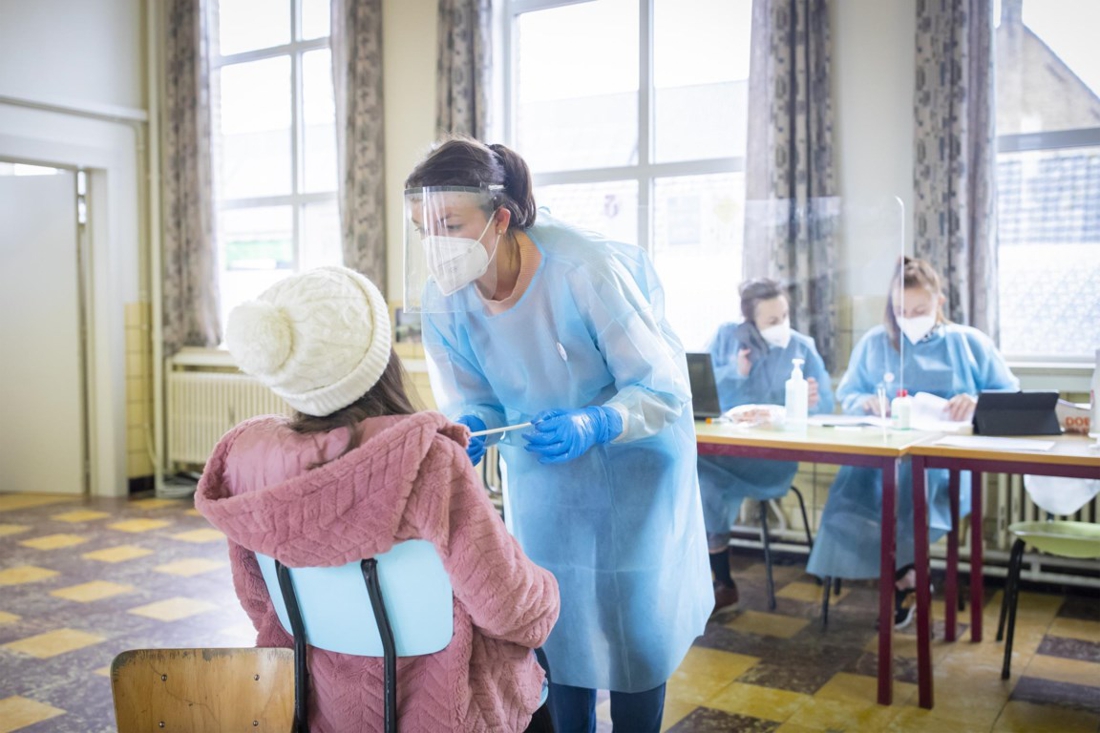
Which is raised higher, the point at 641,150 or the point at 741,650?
the point at 641,150

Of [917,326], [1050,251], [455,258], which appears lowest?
[917,326]

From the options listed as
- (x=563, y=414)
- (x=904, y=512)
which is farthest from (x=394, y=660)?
(x=904, y=512)

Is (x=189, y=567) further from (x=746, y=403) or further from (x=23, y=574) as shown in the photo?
(x=746, y=403)

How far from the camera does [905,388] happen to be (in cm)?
343

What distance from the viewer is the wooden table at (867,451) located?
103 inches

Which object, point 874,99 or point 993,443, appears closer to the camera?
point 993,443

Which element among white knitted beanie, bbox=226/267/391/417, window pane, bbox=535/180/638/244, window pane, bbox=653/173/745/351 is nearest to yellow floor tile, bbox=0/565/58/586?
window pane, bbox=535/180/638/244

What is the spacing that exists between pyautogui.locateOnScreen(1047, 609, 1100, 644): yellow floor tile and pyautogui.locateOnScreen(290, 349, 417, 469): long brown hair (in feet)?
8.70

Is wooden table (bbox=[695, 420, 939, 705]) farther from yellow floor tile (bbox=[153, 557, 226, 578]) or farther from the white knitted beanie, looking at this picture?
yellow floor tile (bbox=[153, 557, 226, 578])

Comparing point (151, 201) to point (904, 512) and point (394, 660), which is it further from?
point (394, 660)

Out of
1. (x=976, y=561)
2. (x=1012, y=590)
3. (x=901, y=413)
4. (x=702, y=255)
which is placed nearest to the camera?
(x=1012, y=590)

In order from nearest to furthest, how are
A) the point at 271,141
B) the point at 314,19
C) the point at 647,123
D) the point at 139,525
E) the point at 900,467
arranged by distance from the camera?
the point at 900,467, the point at 647,123, the point at 139,525, the point at 314,19, the point at 271,141

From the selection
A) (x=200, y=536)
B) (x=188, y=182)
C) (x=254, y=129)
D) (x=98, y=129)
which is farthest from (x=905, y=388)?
(x=98, y=129)

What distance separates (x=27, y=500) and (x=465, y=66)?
343 cm
